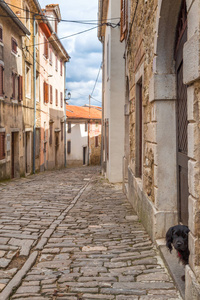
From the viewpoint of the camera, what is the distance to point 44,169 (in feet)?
74.2

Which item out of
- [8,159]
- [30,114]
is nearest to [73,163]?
[30,114]

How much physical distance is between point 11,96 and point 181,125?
38.9 ft

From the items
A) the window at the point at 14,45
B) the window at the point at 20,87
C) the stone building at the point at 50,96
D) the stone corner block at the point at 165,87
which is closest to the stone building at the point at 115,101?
the window at the point at 14,45

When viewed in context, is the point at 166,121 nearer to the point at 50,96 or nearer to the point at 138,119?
the point at 138,119

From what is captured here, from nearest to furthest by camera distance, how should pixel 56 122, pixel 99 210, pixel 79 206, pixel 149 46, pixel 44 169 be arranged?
pixel 149 46, pixel 99 210, pixel 79 206, pixel 44 169, pixel 56 122

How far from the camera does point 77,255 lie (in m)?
5.02

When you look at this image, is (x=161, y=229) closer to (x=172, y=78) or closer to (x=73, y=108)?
(x=172, y=78)

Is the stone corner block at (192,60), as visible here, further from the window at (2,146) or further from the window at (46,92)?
the window at (46,92)

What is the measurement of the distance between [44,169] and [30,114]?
4.80m

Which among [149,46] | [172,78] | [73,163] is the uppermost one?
[149,46]

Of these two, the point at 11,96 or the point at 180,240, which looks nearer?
the point at 180,240

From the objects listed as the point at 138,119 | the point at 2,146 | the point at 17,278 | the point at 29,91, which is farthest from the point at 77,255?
the point at 29,91

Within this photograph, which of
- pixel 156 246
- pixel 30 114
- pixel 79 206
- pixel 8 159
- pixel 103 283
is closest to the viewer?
pixel 103 283

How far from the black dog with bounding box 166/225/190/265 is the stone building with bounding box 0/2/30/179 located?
11230 mm
